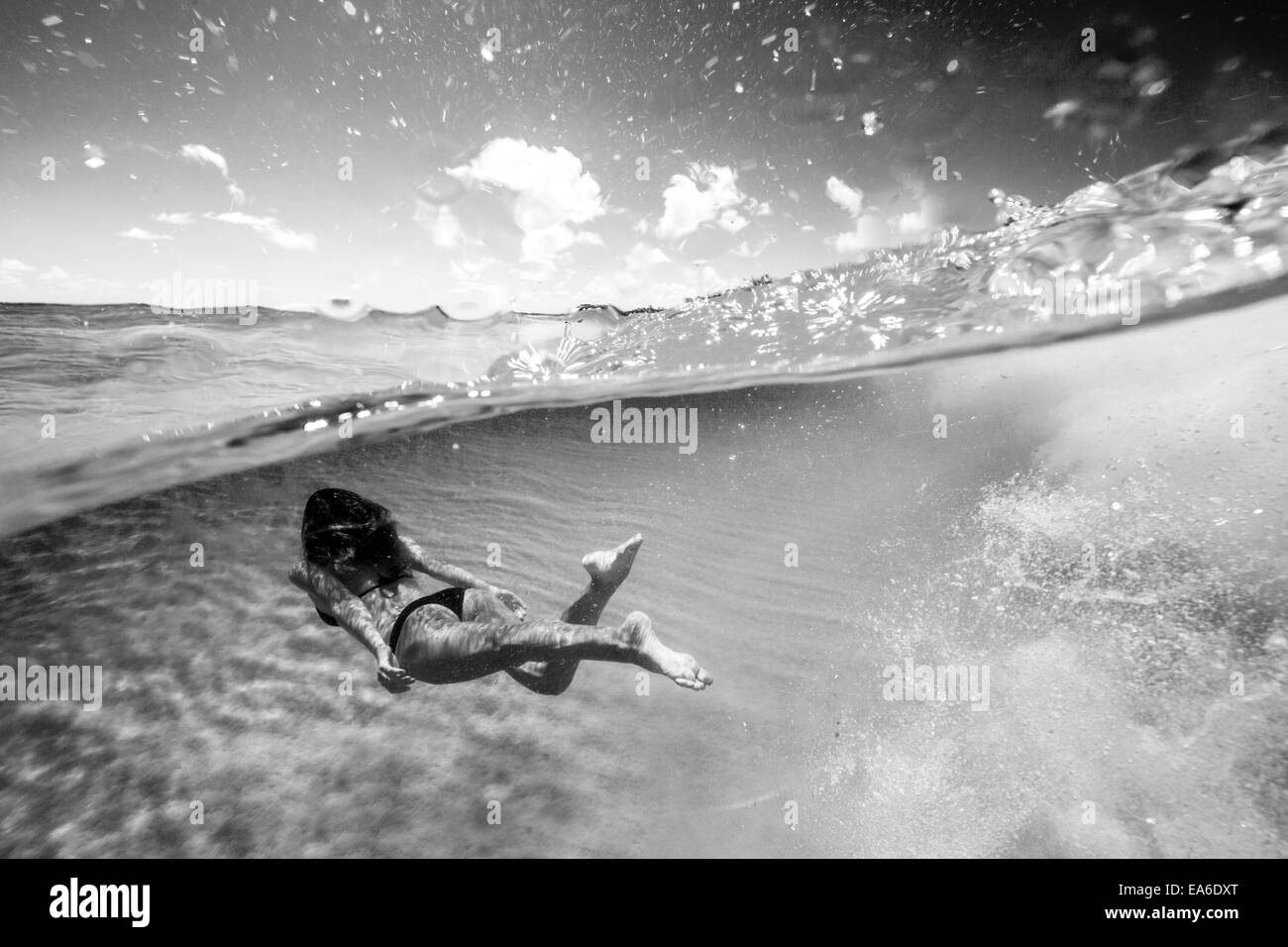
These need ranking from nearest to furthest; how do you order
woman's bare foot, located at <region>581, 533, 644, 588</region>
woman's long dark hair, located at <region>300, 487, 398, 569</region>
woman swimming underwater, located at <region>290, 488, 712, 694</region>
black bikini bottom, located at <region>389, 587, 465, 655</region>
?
woman swimming underwater, located at <region>290, 488, 712, 694</region> < black bikini bottom, located at <region>389, 587, 465, 655</region> < woman's bare foot, located at <region>581, 533, 644, 588</region> < woman's long dark hair, located at <region>300, 487, 398, 569</region>

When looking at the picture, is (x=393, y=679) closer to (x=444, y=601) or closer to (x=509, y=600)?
(x=444, y=601)

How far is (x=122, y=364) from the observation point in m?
8.80

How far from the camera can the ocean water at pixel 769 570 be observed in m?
5.89

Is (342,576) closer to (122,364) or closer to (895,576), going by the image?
(122,364)

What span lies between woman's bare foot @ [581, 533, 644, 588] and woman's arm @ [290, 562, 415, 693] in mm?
1880

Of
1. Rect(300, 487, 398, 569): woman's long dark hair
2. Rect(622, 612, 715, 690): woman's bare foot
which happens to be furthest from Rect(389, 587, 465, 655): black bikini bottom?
Rect(622, 612, 715, 690): woman's bare foot

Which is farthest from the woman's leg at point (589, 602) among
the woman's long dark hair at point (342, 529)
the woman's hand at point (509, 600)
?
the woman's long dark hair at point (342, 529)

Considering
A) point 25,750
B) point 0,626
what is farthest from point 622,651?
point 0,626

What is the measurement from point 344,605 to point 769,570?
7711 mm

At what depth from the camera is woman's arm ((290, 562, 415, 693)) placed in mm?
4410

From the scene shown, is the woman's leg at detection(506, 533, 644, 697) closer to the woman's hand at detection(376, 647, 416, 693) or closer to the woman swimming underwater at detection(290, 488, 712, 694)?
the woman swimming underwater at detection(290, 488, 712, 694)

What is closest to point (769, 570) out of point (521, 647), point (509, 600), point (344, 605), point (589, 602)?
point (589, 602)

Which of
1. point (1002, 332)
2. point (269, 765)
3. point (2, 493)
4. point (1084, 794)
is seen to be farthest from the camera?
point (1002, 332)
